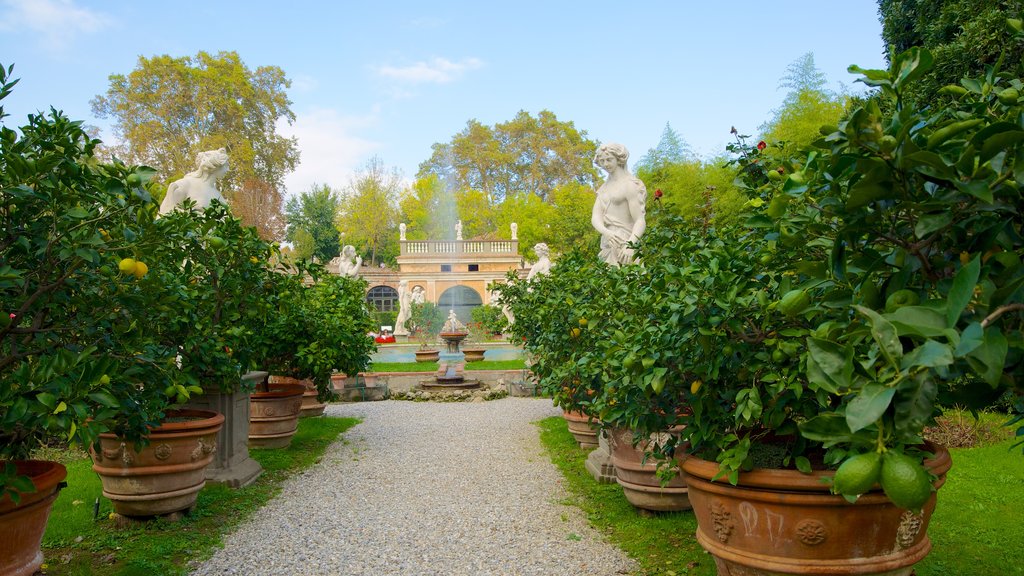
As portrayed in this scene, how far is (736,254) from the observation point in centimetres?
252

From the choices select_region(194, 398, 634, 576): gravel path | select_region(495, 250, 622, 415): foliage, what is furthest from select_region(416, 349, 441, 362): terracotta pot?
select_region(495, 250, 622, 415): foliage

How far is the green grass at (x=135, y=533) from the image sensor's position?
11.5 feet

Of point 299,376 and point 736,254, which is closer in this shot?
point 736,254

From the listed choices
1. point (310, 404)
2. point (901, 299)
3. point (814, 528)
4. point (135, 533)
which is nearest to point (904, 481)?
point (901, 299)

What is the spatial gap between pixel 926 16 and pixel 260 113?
89.3ft

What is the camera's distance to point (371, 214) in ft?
143

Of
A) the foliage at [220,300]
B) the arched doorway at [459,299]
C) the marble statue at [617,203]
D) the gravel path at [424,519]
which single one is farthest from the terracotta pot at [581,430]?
the arched doorway at [459,299]

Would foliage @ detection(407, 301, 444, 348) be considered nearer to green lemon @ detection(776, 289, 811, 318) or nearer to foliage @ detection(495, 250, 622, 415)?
foliage @ detection(495, 250, 622, 415)

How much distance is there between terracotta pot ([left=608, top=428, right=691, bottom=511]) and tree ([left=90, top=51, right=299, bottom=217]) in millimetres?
26084

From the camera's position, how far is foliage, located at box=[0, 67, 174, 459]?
7.37 feet

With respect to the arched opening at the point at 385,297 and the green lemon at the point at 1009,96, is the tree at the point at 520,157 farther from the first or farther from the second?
the green lemon at the point at 1009,96

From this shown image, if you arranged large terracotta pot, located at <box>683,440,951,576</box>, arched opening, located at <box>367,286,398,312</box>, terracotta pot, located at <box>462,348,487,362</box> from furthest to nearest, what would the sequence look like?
arched opening, located at <box>367,286,398,312</box> < terracotta pot, located at <box>462,348,487,362</box> < large terracotta pot, located at <box>683,440,951,576</box>

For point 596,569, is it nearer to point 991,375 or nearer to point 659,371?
point 659,371

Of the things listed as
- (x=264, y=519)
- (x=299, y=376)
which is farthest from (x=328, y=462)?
(x=264, y=519)
